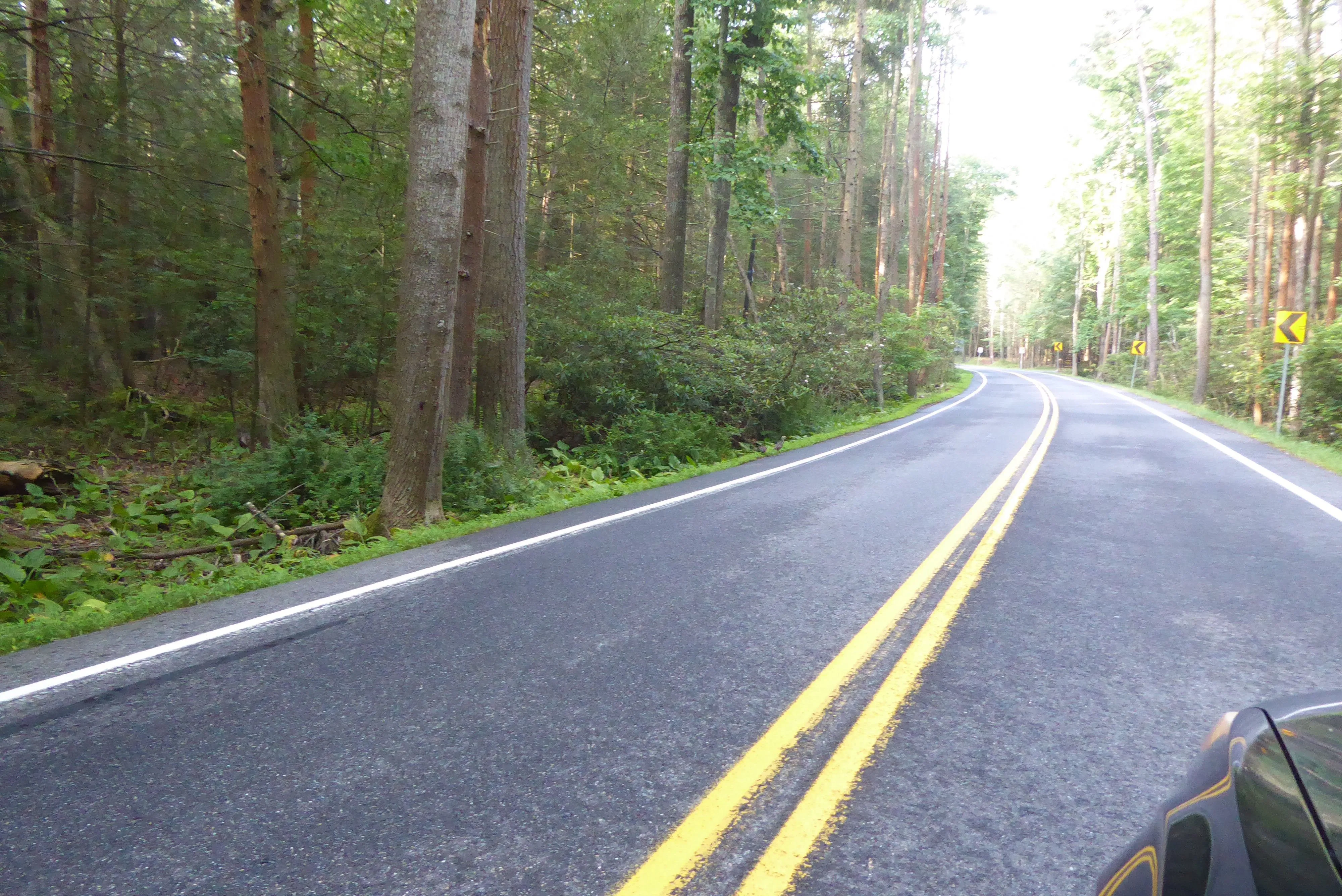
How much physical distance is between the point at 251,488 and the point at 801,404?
11.5 m

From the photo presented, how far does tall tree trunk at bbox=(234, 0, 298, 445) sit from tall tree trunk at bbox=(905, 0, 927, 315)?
22.5 meters

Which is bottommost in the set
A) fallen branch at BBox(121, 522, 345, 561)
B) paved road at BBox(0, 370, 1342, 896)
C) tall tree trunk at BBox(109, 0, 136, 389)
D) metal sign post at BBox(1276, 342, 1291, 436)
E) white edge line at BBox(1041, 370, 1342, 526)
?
fallen branch at BBox(121, 522, 345, 561)

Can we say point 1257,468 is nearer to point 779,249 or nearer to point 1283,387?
point 1283,387

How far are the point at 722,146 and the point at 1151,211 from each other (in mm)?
29081

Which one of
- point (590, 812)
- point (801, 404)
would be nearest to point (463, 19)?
point (590, 812)

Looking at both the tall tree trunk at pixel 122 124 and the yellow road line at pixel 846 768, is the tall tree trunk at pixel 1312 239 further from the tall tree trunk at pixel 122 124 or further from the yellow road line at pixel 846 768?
the tall tree trunk at pixel 122 124

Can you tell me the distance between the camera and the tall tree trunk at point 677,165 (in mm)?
17469

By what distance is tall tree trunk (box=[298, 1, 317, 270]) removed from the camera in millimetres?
11854

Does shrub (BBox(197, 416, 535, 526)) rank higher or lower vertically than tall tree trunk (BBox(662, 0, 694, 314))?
lower

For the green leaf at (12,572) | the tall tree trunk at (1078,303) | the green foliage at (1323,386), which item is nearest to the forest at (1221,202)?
the green foliage at (1323,386)

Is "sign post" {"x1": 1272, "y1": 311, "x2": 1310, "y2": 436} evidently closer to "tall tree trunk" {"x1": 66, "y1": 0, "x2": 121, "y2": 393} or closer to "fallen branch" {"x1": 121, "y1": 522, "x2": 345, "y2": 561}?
"fallen branch" {"x1": 121, "y1": 522, "x2": 345, "y2": 561}

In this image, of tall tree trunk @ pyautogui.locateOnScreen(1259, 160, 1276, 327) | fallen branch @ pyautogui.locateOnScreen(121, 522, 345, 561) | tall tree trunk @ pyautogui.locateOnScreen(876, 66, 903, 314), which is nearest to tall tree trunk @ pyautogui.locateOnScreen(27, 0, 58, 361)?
fallen branch @ pyautogui.locateOnScreen(121, 522, 345, 561)

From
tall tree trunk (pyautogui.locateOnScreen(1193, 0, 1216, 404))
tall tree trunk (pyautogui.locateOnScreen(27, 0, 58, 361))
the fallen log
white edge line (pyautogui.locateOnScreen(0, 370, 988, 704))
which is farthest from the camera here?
tall tree trunk (pyautogui.locateOnScreen(1193, 0, 1216, 404))

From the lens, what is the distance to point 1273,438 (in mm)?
16219
